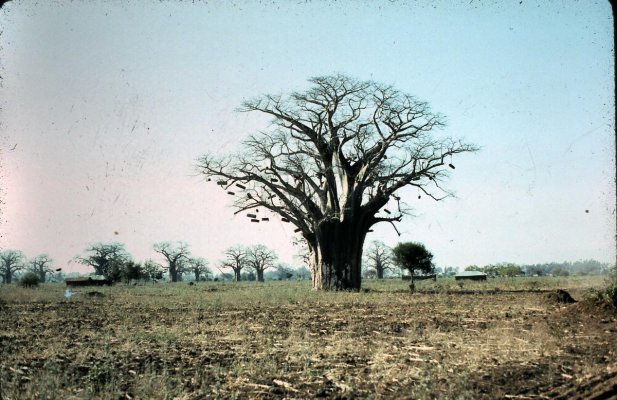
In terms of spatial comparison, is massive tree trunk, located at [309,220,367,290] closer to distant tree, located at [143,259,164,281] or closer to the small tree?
the small tree

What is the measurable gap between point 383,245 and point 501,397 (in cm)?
9374

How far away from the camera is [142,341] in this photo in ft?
29.8

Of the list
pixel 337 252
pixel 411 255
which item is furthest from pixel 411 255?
pixel 337 252

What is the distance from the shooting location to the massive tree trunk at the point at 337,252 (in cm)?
2673

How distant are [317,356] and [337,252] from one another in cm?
1935

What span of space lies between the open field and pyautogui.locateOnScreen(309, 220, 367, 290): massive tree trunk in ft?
45.3

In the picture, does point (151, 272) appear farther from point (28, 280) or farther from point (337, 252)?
point (337, 252)

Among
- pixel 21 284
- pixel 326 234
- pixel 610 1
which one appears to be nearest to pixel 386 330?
pixel 610 1

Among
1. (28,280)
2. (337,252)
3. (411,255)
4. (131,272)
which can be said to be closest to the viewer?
(337,252)

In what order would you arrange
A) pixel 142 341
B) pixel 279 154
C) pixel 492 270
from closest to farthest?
pixel 142 341
pixel 279 154
pixel 492 270

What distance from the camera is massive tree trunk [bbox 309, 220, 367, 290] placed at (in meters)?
26.7

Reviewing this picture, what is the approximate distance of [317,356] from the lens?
24.7ft

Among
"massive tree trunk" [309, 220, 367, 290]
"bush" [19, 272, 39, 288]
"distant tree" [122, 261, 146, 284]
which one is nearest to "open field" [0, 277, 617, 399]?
"massive tree trunk" [309, 220, 367, 290]

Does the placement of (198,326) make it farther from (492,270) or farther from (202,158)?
(492,270)
